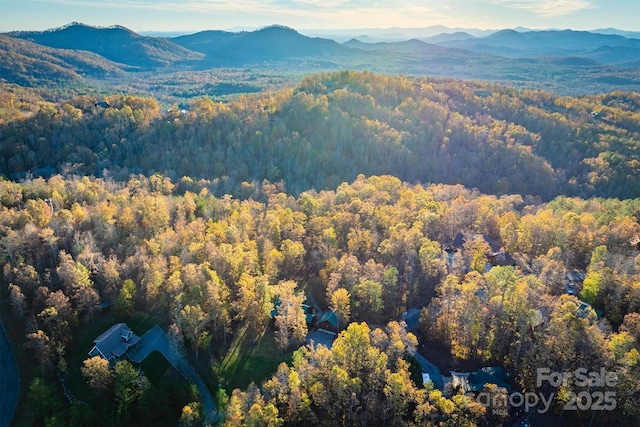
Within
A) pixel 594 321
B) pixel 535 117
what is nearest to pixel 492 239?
pixel 594 321

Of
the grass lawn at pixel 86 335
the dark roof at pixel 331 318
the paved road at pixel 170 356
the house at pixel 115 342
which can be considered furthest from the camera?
the dark roof at pixel 331 318

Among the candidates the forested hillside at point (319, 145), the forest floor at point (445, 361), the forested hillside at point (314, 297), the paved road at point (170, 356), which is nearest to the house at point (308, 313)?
the forested hillside at point (314, 297)

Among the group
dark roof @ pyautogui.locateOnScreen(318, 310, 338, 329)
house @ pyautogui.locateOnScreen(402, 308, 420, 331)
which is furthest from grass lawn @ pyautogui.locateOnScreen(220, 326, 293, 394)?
house @ pyautogui.locateOnScreen(402, 308, 420, 331)

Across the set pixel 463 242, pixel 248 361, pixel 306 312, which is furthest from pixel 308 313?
pixel 463 242

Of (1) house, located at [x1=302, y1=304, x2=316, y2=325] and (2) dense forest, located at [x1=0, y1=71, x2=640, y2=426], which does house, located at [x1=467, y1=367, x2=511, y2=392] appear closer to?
(2) dense forest, located at [x1=0, y1=71, x2=640, y2=426]

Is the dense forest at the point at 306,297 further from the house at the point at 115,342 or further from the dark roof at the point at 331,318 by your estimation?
the house at the point at 115,342

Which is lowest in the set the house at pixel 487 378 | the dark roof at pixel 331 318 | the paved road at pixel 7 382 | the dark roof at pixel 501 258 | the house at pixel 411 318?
the paved road at pixel 7 382
